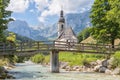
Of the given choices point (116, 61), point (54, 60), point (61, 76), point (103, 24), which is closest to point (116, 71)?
point (116, 61)

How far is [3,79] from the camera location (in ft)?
123

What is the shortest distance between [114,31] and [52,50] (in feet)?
52.2

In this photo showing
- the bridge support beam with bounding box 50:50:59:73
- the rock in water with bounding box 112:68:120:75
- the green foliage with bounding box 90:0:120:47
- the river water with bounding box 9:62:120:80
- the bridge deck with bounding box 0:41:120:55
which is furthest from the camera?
the green foliage with bounding box 90:0:120:47

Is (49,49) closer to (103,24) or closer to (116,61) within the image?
(116,61)

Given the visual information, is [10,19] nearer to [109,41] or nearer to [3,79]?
[3,79]

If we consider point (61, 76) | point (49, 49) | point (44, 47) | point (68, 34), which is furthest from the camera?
point (68, 34)

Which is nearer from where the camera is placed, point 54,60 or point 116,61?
point 116,61

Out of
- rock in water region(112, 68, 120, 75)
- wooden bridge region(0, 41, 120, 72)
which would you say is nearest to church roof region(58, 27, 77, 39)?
wooden bridge region(0, 41, 120, 72)

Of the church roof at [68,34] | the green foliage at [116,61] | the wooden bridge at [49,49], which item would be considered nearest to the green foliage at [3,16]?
the wooden bridge at [49,49]

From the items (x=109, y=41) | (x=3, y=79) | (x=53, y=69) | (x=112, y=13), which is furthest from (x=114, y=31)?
(x=3, y=79)

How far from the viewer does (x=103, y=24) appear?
64.4 m

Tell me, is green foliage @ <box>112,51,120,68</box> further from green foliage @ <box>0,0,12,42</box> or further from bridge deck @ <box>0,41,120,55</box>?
green foliage @ <box>0,0,12,42</box>

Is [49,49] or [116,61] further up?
[49,49]

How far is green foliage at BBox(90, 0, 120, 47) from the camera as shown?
206ft
